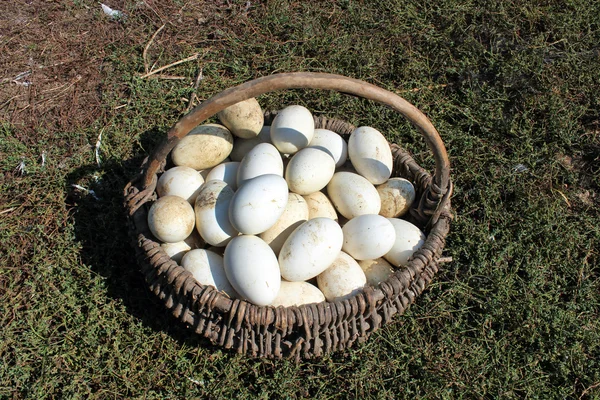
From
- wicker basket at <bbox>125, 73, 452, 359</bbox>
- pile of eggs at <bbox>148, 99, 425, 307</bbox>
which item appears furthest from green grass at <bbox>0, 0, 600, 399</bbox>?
pile of eggs at <bbox>148, 99, 425, 307</bbox>

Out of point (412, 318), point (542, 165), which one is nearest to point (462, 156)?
point (542, 165)

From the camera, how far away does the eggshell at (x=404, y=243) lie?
2014 mm

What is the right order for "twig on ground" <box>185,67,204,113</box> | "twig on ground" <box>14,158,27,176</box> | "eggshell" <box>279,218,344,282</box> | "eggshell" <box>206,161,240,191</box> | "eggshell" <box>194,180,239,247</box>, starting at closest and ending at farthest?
"eggshell" <box>279,218,344,282</box> → "eggshell" <box>194,180,239,247</box> → "eggshell" <box>206,161,240,191</box> → "twig on ground" <box>14,158,27,176</box> → "twig on ground" <box>185,67,204,113</box>

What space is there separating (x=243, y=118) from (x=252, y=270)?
30.3 inches

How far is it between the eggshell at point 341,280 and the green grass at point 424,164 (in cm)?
35

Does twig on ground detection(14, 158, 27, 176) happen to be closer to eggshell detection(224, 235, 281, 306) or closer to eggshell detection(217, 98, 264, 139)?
eggshell detection(217, 98, 264, 139)

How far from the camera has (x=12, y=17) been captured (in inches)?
128

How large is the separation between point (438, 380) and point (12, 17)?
10.6 ft

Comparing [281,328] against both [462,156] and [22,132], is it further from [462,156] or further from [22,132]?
[22,132]

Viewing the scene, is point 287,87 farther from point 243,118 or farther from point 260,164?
point 243,118

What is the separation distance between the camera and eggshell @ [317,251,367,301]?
1.88m

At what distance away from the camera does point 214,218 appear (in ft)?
6.40

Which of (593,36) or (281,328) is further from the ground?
(593,36)

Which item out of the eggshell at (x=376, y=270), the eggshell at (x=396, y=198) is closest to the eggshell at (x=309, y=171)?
the eggshell at (x=396, y=198)
